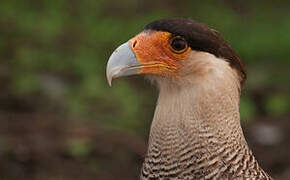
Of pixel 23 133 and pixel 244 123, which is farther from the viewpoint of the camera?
pixel 244 123

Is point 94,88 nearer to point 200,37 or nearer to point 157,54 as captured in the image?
point 157,54

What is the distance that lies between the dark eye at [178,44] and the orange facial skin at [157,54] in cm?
2

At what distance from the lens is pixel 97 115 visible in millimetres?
6770

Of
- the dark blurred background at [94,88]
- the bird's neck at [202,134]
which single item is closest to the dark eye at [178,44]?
the bird's neck at [202,134]

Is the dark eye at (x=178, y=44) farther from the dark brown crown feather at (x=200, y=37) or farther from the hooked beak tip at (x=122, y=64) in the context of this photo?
the hooked beak tip at (x=122, y=64)

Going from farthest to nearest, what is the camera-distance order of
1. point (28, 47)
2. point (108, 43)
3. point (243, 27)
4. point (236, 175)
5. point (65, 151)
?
point (243, 27), point (108, 43), point (28, 47), point (65, 151), point (236, 175)

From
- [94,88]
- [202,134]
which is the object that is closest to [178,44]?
[202,134]

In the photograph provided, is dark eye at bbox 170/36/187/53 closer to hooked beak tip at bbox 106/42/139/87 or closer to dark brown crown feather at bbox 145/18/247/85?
dark brown crown feather at bbox 145/18/247/85

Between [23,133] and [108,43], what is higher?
[108,43]

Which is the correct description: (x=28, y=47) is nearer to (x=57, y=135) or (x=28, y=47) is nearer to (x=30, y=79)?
(x=30, y=79)

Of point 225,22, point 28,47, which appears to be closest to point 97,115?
point 28,47

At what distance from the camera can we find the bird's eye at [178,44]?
3.10 metres

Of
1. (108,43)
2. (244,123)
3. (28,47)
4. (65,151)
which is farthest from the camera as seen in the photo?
(108,43)

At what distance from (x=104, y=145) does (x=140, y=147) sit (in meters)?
0.42
